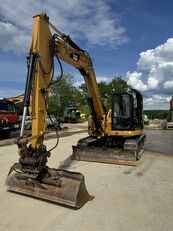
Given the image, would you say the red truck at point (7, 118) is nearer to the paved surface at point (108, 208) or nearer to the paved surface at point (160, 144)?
the paved surface at point (160, 144)

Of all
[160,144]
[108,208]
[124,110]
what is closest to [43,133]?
[108,208]

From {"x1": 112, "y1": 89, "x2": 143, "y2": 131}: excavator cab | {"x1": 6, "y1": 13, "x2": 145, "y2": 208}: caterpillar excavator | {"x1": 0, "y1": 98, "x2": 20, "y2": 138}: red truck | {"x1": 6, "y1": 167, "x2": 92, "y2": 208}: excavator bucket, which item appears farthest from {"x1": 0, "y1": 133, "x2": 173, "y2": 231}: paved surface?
{"x1": 0, "y1": 98, "x2": 20, "y2": 138}: red truck

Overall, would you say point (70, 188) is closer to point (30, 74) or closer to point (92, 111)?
point (30, 74)

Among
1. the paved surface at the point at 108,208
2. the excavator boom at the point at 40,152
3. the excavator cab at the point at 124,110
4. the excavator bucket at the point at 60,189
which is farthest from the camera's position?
the excavator cab at the point at 124,110

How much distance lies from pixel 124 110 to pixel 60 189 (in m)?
5.56

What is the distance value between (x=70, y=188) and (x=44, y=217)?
736mm

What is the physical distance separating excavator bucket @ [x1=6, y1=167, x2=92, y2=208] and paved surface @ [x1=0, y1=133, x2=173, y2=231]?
0.12 m

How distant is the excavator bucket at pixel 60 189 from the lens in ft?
15.6

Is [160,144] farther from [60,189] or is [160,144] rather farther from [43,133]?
[60,189]

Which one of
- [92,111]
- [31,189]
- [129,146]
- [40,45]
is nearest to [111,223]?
[31,189]

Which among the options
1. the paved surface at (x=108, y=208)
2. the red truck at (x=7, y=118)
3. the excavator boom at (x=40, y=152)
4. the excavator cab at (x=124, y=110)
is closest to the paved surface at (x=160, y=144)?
the excavator cab at (x=124, y=110)

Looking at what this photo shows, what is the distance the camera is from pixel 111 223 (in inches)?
160

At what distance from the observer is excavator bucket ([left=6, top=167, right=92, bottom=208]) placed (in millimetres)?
4762

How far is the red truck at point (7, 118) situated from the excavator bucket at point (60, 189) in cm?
956
